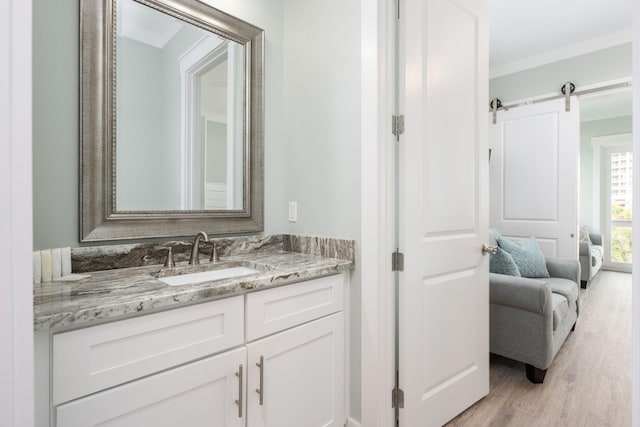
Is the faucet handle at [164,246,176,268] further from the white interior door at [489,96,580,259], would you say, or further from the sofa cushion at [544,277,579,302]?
the white interior door at [489,96,580,259]

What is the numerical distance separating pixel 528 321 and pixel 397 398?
1162 millimetres

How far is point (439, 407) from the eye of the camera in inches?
66.6

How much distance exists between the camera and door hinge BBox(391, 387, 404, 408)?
1.54 m

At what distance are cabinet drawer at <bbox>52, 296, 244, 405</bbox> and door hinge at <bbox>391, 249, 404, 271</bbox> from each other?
70 centimetres

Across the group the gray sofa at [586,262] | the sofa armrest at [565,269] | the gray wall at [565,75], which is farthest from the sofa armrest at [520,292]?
the gray sofa at [586,262]

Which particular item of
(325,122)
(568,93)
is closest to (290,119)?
(325,122)

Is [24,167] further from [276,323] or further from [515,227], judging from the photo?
[515,227]

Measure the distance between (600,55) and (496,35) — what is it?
1.04 meters

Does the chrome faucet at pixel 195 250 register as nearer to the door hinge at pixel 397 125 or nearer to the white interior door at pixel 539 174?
the door hinge at pixel 397 125

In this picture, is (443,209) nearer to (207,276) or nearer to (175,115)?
(207,276)

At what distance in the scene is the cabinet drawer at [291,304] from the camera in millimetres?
1254

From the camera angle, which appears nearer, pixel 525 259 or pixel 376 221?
pixel 376 221

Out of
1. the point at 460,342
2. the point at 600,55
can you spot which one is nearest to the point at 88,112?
the point at 460,342

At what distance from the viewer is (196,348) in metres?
1.09
